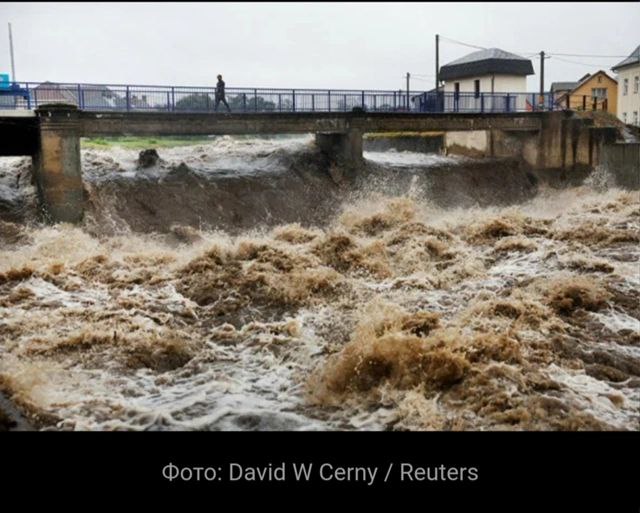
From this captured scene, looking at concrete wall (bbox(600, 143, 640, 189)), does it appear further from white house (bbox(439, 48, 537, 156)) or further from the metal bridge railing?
white house (bbox(439, 48, 537, 156))

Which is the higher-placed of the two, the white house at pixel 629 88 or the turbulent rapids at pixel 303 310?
the white house at pixel 629 88

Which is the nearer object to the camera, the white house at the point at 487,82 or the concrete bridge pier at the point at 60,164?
the concrete bridge pier at the point at 60,164

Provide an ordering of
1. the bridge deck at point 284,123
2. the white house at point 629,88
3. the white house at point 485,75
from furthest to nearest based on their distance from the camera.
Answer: the white house at point 485,75, the bridge deck at point 284,123, the white house at point 629,88

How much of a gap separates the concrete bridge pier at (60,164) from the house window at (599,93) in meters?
9.82

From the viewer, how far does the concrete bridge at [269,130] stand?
40.9 ft

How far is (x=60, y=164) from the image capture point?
1251cm

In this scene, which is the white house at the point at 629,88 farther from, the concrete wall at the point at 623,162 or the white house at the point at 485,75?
the white house at the point at 485,75

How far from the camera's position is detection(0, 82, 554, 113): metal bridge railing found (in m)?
12.6

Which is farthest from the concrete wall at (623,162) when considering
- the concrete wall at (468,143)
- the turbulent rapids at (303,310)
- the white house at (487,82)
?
the concrete wall at (468,143)

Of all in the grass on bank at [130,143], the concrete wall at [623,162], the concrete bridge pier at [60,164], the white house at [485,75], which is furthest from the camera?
the concrete wall at [623,162]

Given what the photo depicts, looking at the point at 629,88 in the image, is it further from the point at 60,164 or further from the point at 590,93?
the point at 60,164
